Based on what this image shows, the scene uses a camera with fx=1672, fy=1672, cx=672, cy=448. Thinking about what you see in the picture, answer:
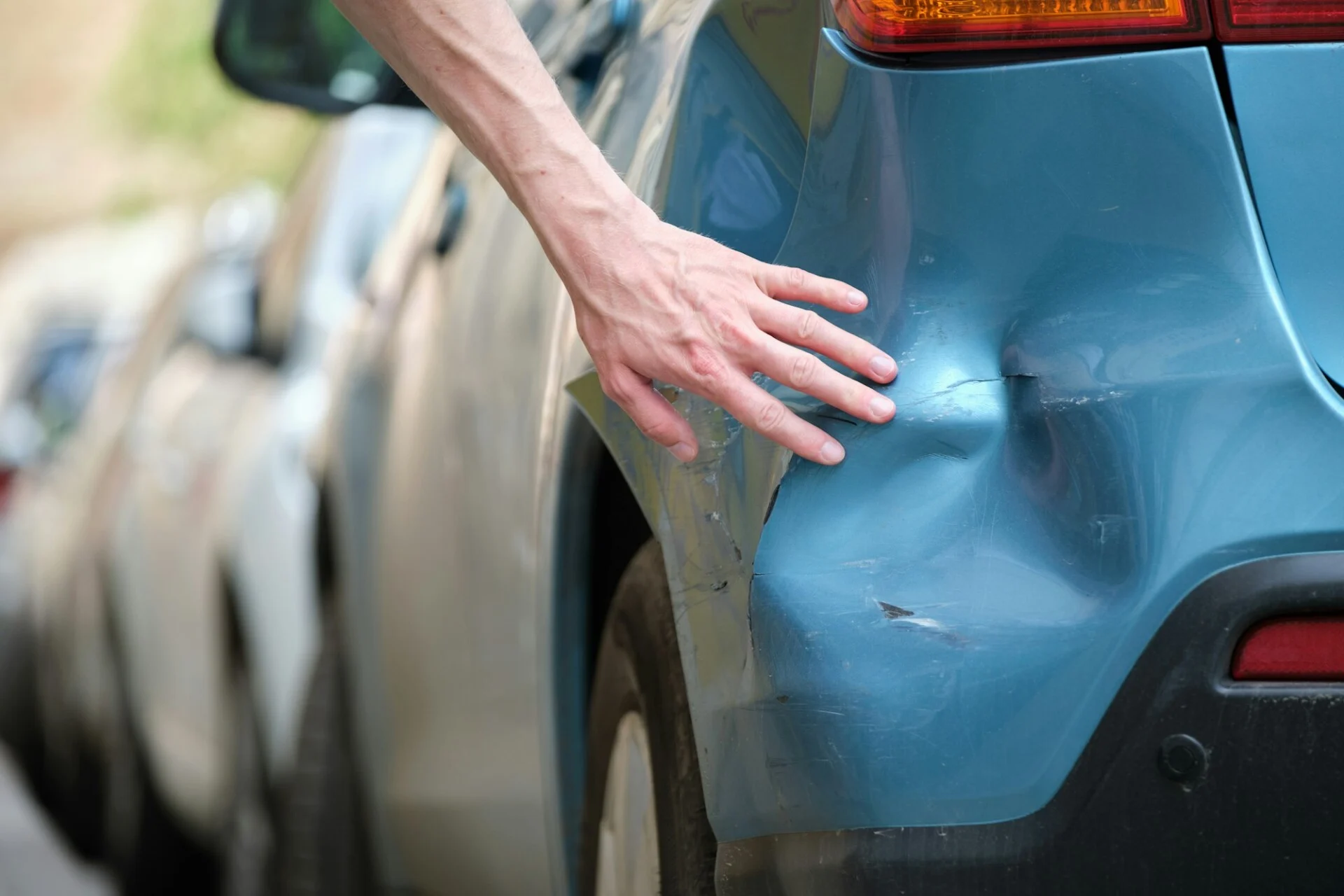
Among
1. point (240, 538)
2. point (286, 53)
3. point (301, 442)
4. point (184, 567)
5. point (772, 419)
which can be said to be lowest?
point (184, 567)

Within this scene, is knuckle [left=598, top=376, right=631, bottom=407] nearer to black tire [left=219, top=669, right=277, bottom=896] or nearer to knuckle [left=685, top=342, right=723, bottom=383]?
knuckle [left=685, top=342, right=723, bottom=383]

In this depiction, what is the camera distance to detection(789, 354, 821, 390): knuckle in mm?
1363

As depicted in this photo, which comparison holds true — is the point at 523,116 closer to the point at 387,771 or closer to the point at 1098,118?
the point at 1098,118

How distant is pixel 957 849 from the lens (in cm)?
123

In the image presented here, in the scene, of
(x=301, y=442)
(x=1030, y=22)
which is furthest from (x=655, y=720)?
(x=301, y=442)

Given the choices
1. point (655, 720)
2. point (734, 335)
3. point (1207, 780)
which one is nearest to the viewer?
point (1207, 780)

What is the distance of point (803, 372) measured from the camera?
137cm

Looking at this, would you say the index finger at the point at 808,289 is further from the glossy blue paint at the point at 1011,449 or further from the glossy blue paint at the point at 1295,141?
the glossy blue paint at the point at 1295,141

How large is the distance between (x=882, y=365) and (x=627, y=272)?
276 mm

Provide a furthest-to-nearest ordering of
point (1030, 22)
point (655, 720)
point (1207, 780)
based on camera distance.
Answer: point (655, 720), point (1030, 22), point (1207, 780)

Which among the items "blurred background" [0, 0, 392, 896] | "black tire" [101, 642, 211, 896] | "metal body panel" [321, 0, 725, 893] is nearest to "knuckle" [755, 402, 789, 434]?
"metal body panel" [321, 0, 725, 893]

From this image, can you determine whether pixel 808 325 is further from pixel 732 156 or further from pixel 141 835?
pixel 141 835

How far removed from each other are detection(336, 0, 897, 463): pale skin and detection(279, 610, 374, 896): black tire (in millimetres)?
1905

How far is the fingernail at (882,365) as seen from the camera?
1.33 metres
